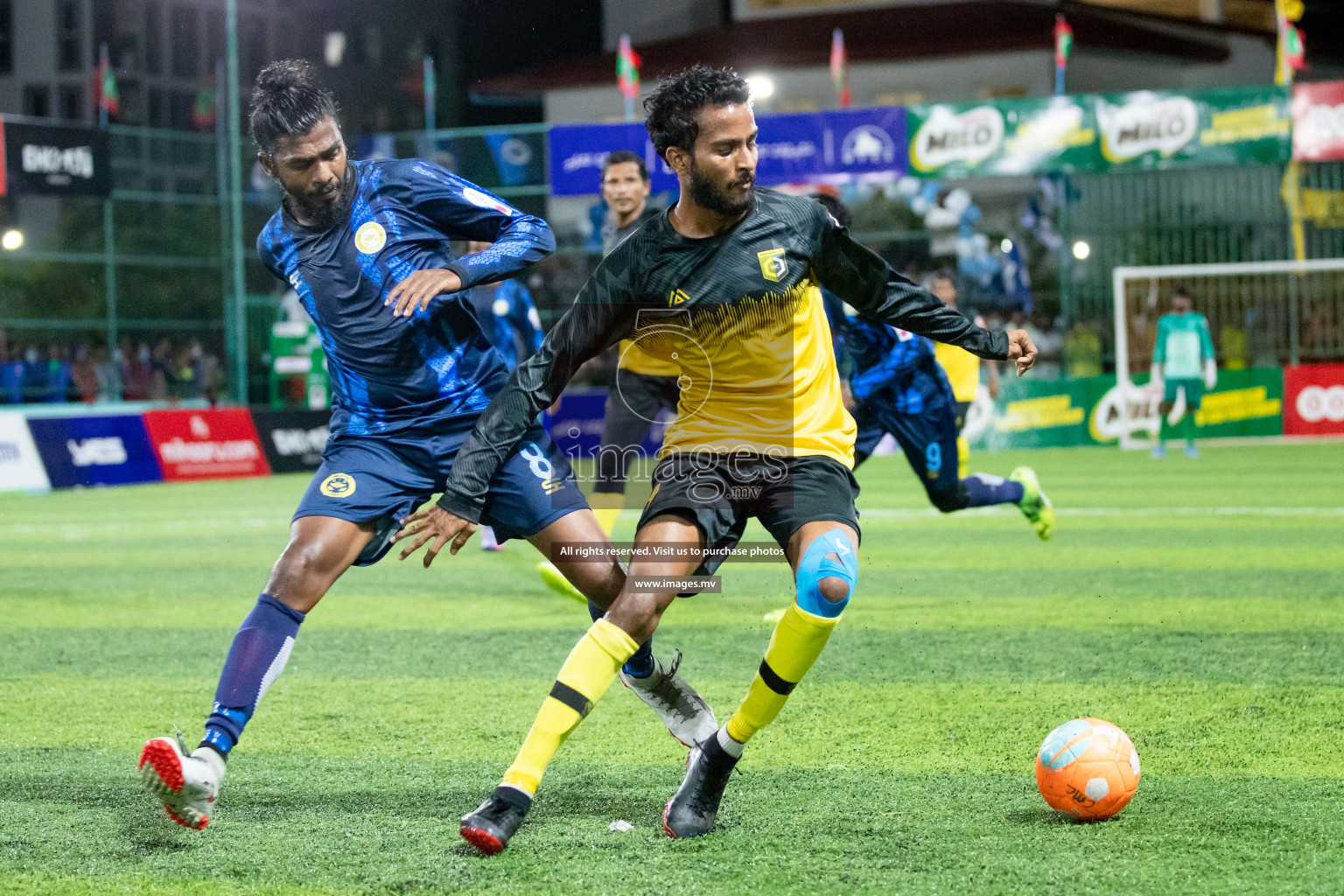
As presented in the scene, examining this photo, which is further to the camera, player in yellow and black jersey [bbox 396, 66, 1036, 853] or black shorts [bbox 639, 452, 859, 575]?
black shorts [bbox 639, 452, 859, 575]

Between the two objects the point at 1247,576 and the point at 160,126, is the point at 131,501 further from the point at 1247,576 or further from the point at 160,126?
the point at 160,126

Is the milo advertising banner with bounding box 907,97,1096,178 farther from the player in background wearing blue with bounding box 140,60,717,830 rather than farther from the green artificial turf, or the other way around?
the player in background wearing blue with bounding box 140,60,717,830

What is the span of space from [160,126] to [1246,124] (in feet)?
155

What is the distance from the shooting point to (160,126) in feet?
189

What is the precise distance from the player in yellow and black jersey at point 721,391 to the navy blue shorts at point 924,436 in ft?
13.1

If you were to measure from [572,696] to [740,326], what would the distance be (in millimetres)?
1166

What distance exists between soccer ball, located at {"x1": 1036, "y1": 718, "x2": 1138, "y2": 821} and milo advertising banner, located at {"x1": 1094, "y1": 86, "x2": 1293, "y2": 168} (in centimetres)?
1959

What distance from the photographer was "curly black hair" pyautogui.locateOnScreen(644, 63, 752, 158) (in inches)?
159

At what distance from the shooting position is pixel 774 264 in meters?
4.12

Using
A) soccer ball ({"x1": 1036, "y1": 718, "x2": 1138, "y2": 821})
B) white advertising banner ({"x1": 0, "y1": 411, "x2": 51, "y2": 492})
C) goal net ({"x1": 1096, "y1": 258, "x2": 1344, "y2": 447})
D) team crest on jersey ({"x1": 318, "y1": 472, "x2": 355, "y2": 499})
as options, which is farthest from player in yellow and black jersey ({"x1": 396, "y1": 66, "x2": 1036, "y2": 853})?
goal net ({"x1": 1096, "y1": 258, "x2": 1344, "y2": 447})

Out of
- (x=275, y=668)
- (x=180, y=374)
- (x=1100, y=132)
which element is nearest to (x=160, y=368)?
(x=180, y=374)

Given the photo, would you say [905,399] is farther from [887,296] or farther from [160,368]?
[160,368]

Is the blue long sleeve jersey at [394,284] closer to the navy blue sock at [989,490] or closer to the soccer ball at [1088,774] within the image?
the soccer ball at [1088,774]

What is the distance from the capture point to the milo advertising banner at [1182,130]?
21.7 metres
